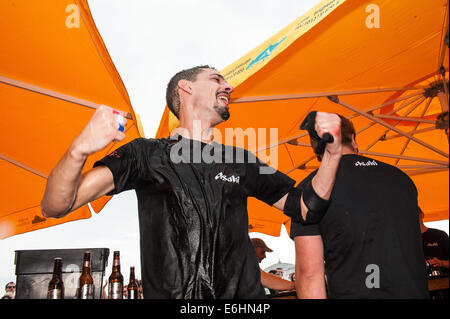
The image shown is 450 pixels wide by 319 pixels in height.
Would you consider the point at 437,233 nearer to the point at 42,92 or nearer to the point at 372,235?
the point at 372,235

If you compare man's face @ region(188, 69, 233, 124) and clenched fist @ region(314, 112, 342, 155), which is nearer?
clenched fist @ region(314, 112, 342, 155)

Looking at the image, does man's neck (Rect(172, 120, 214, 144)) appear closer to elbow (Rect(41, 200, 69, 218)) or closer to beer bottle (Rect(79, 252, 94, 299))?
elbow (Rect(41, 200, 69, 218))

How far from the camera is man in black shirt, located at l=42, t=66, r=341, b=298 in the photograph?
4.46 ft

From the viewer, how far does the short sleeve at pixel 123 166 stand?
160 centimetres

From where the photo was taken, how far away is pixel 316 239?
2105 mm

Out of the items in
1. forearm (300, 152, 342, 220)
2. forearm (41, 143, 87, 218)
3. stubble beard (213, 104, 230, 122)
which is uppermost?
stubble beard (213, 104, 230, 122)

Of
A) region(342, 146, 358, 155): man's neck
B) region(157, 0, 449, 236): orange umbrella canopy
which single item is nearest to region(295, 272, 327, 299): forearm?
region(342, 146, 358, 155): man's neck

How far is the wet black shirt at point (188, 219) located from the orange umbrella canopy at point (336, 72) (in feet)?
4.16

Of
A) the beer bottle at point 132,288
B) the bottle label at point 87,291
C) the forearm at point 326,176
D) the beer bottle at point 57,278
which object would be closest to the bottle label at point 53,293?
the beer bottle at point 57,278

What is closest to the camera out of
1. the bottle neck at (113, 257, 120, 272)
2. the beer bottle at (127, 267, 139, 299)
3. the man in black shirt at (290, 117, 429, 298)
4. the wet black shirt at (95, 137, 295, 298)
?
the wet black shirt at (95, 137, 295, 298)

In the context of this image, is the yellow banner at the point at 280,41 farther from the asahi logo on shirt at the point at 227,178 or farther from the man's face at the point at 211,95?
the asahi logo on shirt at the point at 227,178
